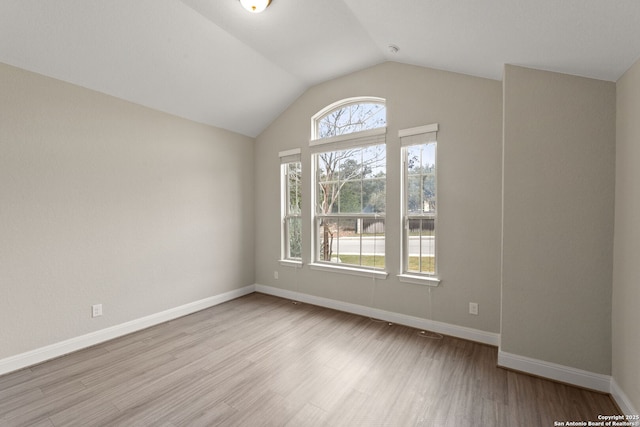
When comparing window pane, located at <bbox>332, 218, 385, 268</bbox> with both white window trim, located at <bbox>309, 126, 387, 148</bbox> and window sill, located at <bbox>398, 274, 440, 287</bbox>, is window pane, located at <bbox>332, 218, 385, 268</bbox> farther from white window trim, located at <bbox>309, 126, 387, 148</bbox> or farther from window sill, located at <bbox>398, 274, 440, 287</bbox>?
white window trim, located at <bbox>309, 126, 387, 148</bbox>

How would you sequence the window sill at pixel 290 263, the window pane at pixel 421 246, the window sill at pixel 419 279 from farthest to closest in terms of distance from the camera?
1. the window sill at pixel 290 263
2. the window pane at pixel 421 246
3. the window sill at pixel 419 279

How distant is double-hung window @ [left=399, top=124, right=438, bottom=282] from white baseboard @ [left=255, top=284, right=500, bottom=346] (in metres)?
0.51

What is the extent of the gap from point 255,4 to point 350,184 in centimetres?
220

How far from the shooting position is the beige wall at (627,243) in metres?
1.75

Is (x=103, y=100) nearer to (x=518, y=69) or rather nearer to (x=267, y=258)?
(x=267, y=258)

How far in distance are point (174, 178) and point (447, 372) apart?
3643 mm

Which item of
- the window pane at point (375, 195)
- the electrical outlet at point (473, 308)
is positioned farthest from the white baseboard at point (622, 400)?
the window pane at point (375, 195)

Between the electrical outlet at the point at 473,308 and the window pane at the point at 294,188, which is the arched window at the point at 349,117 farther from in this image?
the electrical outlet at the point at 473,308

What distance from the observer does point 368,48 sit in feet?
10.1

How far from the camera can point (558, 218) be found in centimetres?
221

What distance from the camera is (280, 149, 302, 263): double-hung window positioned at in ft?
14.2

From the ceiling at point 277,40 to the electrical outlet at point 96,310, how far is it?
224 centimetres

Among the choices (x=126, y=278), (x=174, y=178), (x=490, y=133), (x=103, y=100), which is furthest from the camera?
(x=174, y=178)

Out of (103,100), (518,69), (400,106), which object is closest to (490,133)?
(518,69)
